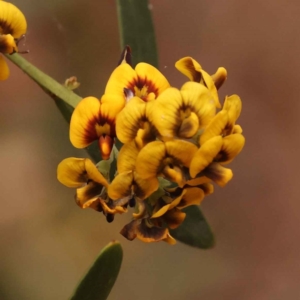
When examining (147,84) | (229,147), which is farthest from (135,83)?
(229,147)

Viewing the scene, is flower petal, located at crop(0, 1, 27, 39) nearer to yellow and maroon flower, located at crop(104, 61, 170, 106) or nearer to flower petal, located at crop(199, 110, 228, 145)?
yellow and maroon flower, located at crop(104, 61, 170, 106)

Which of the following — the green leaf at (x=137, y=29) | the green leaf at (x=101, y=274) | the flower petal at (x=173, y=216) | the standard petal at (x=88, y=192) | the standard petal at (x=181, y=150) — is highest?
the green leaf at (x=137, y=29)

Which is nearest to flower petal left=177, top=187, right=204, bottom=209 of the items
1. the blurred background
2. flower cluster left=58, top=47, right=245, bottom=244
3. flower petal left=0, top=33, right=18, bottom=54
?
flower cluster left=58, top=47, right=245, bottom=244

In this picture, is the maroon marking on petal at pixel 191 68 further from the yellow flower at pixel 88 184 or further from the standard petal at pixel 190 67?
the yellow flower at pixel 88 184

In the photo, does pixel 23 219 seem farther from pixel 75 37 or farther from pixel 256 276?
pixel 256 276

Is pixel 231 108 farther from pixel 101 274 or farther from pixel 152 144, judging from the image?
pixel 101 274

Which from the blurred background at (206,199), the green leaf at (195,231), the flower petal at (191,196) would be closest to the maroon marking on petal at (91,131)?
the flower petal at (191,196)
